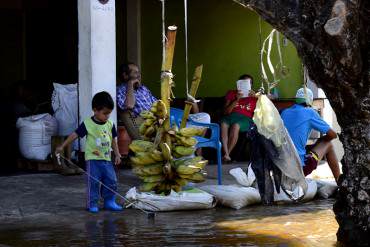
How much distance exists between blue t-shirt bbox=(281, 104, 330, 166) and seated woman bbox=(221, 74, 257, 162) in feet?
9.20

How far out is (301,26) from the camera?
19.8 feet

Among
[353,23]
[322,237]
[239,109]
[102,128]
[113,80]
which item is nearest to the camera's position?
[353,23]

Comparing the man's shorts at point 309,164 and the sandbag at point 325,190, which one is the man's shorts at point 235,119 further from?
the man's shorts at point 309,164

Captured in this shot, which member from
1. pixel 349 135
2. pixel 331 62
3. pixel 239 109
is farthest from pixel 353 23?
pixel 239 109

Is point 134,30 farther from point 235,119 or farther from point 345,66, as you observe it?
point 345,66

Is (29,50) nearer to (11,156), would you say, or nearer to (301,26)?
(11,156)

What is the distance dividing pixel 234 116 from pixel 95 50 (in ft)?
10.3

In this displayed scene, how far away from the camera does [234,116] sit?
11.9 meters

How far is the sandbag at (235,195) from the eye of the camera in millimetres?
8383

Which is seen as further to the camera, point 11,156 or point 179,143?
point 11,156

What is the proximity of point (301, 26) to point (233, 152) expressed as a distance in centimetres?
651

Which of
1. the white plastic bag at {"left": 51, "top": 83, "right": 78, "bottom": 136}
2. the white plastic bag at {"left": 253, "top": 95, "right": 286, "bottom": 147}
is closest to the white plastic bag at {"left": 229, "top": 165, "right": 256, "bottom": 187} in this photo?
the white plastic bag at {"left": 253, "top": 95, "right": 286, "bottom": 147}

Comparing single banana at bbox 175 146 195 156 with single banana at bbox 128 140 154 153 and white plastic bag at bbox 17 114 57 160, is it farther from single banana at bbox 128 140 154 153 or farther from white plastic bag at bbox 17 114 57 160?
white plastic bag at bbox 17 114 57 160

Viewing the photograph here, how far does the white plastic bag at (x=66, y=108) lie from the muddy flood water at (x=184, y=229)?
262 centimetres
